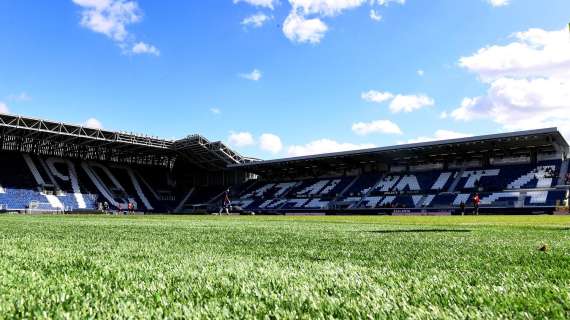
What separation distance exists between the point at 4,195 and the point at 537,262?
54.1m

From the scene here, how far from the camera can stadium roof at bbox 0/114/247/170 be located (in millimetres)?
46062

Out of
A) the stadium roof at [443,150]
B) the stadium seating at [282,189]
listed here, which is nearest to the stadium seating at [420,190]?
the stadium seating at [282,189]

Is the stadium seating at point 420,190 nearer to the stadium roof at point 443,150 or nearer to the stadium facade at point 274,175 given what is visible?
the stadium facade at point 274,175

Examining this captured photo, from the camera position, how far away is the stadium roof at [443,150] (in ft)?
134

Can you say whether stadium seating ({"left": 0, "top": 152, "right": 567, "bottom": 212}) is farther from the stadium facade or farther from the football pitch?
the football pitch

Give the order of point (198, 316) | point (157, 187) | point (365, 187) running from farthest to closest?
point (157, 187) < point (365, 187) < point (198, 316)

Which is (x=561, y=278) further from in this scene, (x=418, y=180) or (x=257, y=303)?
(x=418, y=180)

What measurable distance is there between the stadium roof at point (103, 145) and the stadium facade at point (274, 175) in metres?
0.14

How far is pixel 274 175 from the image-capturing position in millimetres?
64500

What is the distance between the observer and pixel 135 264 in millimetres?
3924

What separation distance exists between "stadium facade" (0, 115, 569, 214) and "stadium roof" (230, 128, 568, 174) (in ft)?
0.36

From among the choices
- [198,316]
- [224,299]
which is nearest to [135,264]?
[224,299]

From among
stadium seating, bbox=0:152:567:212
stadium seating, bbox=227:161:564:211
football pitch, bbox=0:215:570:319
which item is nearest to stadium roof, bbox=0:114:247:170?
stadium seating, bbox=0:152:567:212

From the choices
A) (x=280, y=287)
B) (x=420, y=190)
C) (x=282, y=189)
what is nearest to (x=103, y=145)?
(x=282, y=189)
